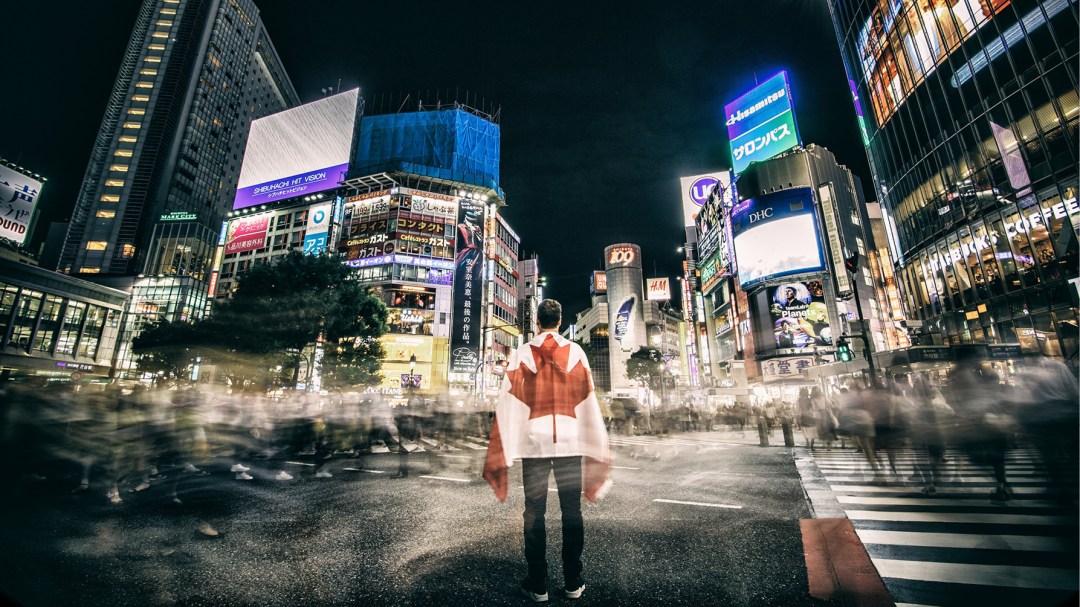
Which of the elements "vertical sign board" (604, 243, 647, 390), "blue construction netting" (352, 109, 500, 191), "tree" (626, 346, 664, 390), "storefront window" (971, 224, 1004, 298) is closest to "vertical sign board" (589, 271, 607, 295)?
"vertical sign board" (604, 243, 647, 390)

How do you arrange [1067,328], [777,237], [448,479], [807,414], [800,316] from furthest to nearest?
[800,316]
[777,237]
[1067,328]
[807,414]
[448,479]

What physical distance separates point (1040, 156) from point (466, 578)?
106 feet

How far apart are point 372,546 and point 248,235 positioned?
2776 inches

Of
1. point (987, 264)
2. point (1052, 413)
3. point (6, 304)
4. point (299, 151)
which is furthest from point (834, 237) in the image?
point (6, 304)

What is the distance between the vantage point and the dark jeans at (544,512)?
2.78m

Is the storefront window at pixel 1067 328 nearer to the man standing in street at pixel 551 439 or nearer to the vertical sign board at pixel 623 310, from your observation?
the man standing in street at pixel 551 439

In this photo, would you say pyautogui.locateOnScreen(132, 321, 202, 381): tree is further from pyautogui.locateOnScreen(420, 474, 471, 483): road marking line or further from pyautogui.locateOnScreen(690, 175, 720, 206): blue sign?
pyautogui.locateOnScreen(690, 175, 720, 206): blue sign

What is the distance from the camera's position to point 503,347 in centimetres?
6350

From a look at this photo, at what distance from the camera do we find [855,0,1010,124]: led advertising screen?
24.9 m

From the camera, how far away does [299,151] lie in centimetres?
5791

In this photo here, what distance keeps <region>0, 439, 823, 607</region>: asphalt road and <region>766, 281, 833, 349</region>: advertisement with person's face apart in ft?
131

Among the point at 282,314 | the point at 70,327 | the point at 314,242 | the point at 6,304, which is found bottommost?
the point at 282,314

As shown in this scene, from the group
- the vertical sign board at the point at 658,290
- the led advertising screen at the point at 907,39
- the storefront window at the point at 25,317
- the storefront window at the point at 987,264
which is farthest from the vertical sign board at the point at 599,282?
the storefront window at the point at 25,317

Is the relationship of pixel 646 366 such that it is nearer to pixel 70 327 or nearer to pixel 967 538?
pixel 967 538
